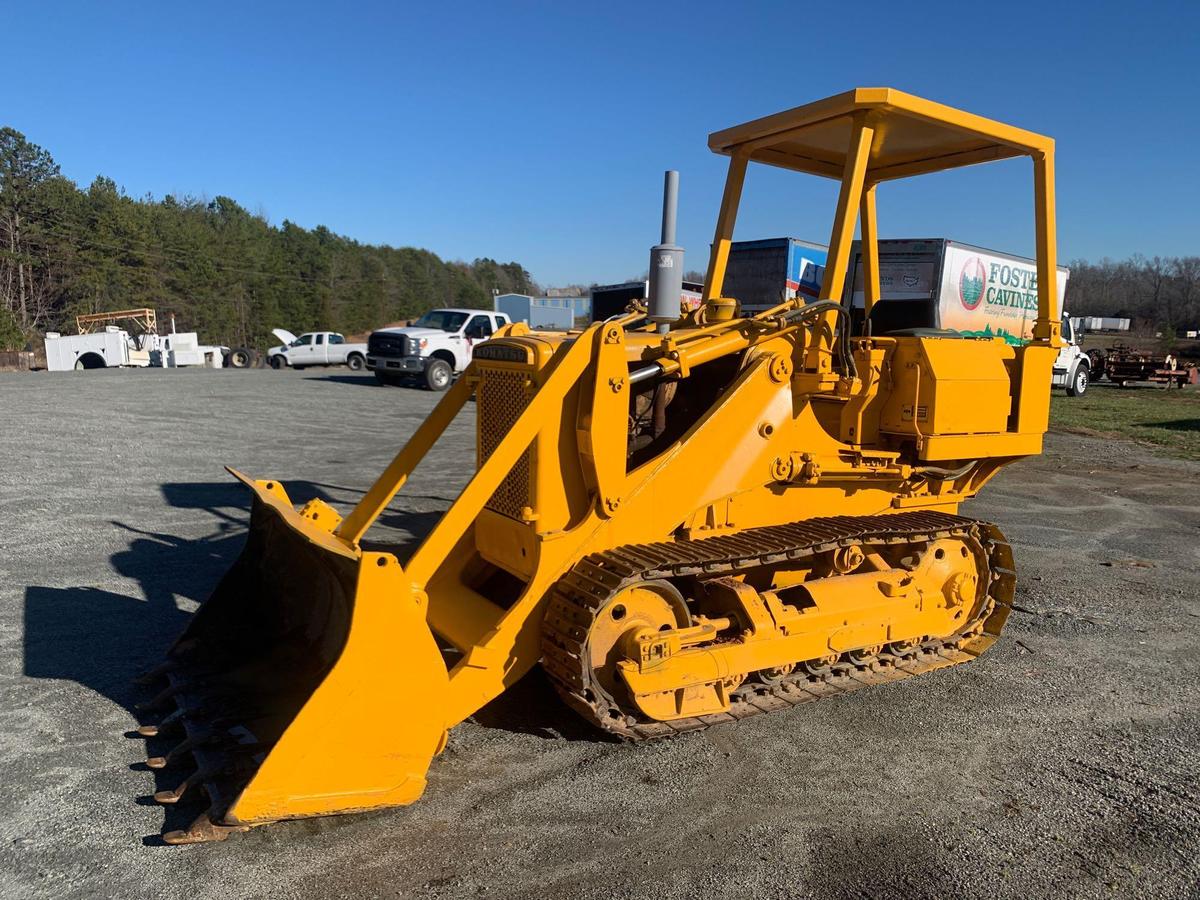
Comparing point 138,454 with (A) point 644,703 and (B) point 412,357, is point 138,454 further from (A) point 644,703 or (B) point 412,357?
(B) point 412,357

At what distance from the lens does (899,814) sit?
349cm

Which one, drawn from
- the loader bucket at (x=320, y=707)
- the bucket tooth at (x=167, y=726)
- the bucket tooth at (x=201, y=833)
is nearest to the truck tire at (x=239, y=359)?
the loader bucket at (x=320, y=707)

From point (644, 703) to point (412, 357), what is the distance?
21166 millimetres

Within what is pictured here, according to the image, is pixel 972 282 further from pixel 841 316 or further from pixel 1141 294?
pixel 1141 294

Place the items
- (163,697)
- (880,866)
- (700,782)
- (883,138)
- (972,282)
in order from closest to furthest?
1. (880,866)
2. (700,782)
3. (163,697)
4. (883,138)
5. (972,282)

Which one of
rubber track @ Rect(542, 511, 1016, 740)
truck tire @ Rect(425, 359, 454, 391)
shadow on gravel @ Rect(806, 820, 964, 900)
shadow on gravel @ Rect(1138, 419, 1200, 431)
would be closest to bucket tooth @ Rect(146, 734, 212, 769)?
rubber track @ Rect(542, 511, 1016, 740)

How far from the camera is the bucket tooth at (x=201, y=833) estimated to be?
3010 millimetres

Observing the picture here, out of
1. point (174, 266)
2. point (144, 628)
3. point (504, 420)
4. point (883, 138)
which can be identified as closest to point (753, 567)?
point (504, 420)

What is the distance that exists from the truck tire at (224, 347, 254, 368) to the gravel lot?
3445 centimetres

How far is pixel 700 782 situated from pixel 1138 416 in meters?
21.4

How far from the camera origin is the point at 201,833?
9.92ft

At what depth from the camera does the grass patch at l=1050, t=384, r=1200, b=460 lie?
53.7 ft

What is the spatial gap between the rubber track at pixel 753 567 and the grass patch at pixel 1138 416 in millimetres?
11762

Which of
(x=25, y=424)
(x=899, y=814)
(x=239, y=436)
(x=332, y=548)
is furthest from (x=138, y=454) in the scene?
(x=899, y=814)
